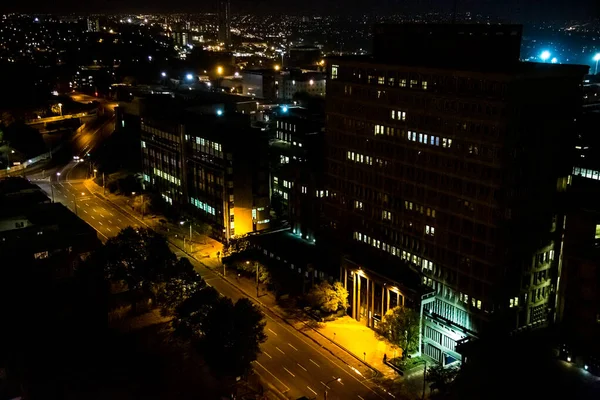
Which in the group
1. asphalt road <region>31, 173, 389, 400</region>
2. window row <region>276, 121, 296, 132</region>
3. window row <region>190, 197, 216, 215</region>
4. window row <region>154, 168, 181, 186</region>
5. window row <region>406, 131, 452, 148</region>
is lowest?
asphalt road <region>31, 173, 389, 400</region>

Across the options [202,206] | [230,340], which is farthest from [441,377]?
[202,206]

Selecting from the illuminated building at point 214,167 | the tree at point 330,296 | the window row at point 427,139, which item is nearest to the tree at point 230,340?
the tree at point 330,296

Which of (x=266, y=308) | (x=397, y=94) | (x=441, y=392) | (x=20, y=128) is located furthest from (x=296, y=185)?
(x=20, y=128)

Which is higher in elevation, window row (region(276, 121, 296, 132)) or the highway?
window row (region(276, 121, 296, 132))

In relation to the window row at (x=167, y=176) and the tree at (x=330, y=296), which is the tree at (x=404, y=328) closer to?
the tree at (x=330, y=296)

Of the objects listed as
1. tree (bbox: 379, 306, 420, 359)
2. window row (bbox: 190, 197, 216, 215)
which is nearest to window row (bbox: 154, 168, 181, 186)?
window row (bbox: 190, 197, 216, 215)

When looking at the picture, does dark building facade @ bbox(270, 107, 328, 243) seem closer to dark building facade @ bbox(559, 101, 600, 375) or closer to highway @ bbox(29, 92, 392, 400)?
highway @ bbox(29, 92, 392, 400)

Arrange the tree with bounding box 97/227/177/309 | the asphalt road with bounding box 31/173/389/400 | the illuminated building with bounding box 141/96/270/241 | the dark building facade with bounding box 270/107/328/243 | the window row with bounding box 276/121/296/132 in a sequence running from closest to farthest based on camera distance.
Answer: the asphalt road with bounding box 31/173/389/400 < the tree with bounding box 97/227/177/309 < the dark building facade with bounding box 270/107/328/243 < the illuminated building with bounding box 141/96/270/241 < the window row with bounding box 276/121/296/132
